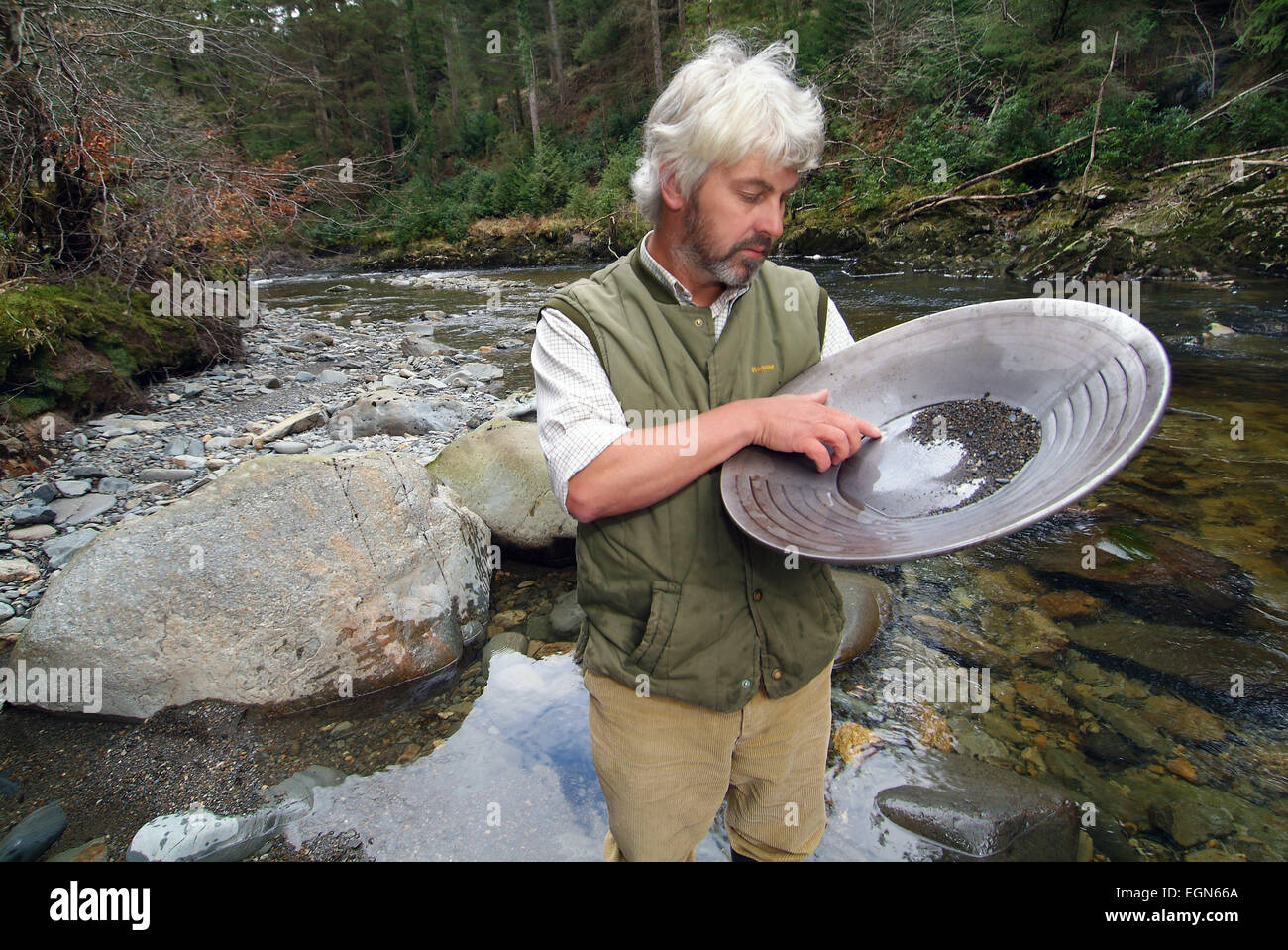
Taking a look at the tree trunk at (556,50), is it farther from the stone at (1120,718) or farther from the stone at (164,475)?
the stone at (1120,718)

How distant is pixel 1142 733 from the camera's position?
125 inches

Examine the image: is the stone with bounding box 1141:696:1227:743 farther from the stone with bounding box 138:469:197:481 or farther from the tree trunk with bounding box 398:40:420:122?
the tree trunk with bounding box 398:40:420:122

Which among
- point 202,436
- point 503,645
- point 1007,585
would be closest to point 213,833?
point 503,645

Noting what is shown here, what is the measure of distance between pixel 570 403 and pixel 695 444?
265 mm

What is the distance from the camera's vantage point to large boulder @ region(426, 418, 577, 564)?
4.43m

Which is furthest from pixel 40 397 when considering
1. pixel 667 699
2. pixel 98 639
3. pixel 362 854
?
pixel 667 699

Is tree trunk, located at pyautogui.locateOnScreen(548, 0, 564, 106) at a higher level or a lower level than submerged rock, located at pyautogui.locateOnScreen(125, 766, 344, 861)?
higher

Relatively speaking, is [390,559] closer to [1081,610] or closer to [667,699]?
[667,699]

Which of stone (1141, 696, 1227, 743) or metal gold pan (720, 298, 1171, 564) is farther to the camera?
stone (1141, 696, 1227, 743)

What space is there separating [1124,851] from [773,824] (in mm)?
1638

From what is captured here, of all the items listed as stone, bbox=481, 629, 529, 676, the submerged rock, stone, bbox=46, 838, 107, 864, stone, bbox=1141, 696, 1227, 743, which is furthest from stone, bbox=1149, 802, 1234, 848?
stone, bbox=46, 838, 107, 864

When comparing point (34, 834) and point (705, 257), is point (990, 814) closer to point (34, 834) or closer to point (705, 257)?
point (705, 257)

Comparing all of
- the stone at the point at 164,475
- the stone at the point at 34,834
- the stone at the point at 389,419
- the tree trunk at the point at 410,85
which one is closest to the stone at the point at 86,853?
the stone at the point at 34,834

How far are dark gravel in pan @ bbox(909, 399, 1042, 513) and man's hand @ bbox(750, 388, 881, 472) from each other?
11.5 inches
